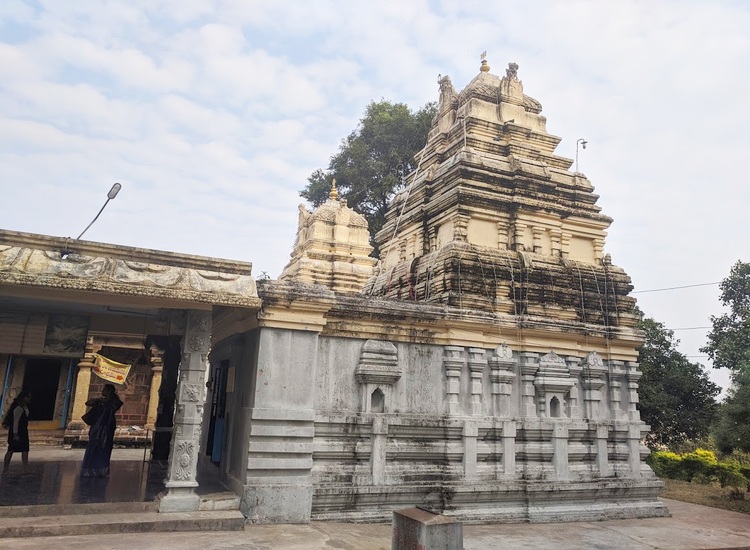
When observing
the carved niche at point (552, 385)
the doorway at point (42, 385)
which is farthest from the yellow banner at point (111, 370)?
the carved niche at point (552, 385)

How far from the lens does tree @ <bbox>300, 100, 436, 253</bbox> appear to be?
33.3m

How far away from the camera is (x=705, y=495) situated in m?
14.8

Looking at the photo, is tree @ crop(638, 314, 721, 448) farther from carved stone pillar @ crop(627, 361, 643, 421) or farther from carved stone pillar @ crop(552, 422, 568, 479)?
carved stone pillar @ crop(552, 422, 568, 479)

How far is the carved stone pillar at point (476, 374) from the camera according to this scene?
10.1m

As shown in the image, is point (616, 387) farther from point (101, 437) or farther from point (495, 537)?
point (101, 437)

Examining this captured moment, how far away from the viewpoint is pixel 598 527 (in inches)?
385

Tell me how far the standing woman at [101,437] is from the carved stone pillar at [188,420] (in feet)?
10.6

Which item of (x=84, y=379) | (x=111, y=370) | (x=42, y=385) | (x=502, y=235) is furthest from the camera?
(x=84, y=379)

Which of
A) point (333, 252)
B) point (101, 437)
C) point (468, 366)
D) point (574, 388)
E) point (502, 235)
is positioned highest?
point (333, 252)

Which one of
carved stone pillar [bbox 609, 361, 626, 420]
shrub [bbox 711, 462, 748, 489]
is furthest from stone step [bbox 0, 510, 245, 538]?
shrub [bbox 711, 462, 748, 489]

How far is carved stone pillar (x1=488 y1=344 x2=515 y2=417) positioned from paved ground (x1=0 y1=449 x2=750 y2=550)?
6.46ft

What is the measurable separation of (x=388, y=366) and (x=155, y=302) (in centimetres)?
392

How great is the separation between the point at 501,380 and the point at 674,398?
664 inches

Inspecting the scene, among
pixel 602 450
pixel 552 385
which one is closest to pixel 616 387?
pixel 602 450
